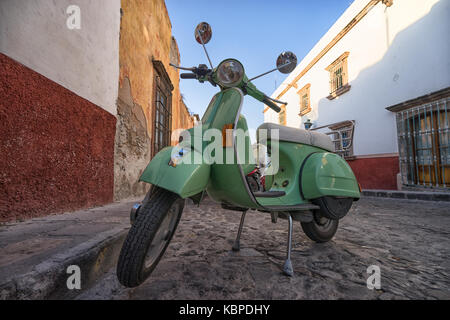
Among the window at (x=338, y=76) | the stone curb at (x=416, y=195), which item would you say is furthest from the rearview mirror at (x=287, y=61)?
the window at (x=338, y=76)

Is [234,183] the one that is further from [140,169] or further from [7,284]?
[140,169]

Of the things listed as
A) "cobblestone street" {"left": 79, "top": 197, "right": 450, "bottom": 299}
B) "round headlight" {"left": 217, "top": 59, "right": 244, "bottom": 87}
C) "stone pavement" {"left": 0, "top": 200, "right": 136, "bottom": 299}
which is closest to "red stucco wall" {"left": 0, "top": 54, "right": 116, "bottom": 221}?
"stone pavement" {"left": 0, "top": 200, "right": 136, "bottom": 299}

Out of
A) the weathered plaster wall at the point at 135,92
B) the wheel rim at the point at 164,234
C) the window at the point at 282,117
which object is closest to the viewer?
the wheel rim at the point at 164,234

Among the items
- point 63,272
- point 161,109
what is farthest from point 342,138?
point 161,109

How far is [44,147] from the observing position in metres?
2.19

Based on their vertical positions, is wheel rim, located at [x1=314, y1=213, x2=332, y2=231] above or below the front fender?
below

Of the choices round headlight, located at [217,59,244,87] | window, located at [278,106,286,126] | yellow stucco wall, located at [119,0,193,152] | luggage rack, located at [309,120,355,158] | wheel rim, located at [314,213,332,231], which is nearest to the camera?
round headlight, located at [217,59,244,87]

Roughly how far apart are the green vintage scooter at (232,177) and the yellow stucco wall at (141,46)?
2.73 metres

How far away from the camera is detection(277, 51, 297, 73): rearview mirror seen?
186 centimetres

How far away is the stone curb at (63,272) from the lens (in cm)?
93

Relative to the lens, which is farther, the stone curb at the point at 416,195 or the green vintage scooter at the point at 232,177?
the stone curb at the point at 416,195

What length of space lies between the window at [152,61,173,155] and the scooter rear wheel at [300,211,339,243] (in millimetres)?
4389

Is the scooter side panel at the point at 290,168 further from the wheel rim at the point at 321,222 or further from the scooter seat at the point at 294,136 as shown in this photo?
the wheel rim at the point at 321,222

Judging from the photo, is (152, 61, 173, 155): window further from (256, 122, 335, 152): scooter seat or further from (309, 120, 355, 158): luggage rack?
(256, 122, 335, 152): scooter seat
